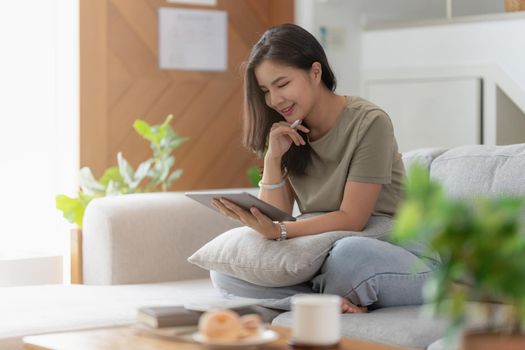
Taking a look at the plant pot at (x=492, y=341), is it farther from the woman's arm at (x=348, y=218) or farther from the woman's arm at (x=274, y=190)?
the woman's arm at (x=274, y=190)

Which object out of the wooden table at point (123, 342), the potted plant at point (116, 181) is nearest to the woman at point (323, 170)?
the wooden table at point (123, 342)

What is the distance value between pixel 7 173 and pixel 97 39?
29.1 inches

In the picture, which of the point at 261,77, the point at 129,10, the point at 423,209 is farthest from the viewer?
the point at 129,10

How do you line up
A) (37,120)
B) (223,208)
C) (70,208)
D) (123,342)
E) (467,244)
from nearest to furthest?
(467,244)
(123,342)
(223,208)
(70,208)
(37,120)

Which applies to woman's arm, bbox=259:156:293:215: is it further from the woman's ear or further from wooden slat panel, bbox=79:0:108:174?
wooden slat panel, bbox=79:0:108:174

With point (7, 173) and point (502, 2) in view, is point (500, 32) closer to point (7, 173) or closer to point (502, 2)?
point (502, 2)

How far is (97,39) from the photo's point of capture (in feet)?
15.3

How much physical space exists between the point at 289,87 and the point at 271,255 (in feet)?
1.77

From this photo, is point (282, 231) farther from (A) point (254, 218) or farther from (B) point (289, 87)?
(B) point (289, 87)

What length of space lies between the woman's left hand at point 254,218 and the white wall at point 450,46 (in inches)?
80.6

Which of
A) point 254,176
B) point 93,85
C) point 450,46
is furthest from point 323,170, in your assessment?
point 450,46

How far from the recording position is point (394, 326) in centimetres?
241

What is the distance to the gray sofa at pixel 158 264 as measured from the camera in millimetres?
2531

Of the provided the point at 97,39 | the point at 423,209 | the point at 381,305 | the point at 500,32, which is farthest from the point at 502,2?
the point at 423,209
